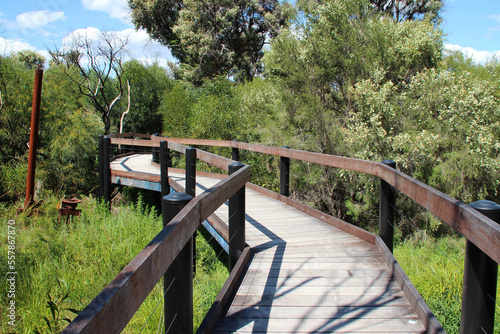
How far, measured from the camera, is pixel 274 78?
48.3ft

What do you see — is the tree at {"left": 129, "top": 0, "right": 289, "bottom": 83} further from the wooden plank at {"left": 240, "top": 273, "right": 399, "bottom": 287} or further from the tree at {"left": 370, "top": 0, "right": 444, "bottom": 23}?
the wooden plank at {"left": 240, "top": 273, "right": 399, "bottom": 287}

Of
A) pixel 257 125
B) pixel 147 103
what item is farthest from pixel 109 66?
pixel 257 125

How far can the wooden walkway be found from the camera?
8.11 ft

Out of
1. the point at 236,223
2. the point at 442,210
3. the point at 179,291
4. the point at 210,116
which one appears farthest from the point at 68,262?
the point at 210,116

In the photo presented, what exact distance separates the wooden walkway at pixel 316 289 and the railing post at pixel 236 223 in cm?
17

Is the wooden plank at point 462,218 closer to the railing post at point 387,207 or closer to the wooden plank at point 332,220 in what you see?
the railing post at point 387,207

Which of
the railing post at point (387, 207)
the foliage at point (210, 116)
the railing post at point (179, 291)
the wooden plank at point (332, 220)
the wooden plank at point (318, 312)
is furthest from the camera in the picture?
the foliage at point (210, 116)

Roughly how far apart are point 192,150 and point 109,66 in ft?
63.4

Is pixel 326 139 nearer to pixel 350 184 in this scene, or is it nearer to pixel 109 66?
pixel 350 184

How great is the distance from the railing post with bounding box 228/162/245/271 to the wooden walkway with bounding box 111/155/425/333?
0.17m

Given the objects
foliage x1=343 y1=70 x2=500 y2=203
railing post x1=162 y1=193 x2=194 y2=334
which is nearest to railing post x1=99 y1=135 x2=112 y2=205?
foliage x1=343 y1=70 x2=500 y2=203

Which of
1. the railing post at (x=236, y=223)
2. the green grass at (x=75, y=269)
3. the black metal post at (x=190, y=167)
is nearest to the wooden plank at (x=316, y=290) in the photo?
the railing post at (x=236, y=223)

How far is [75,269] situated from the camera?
5746 mm

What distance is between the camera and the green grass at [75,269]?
4406 millimetres
